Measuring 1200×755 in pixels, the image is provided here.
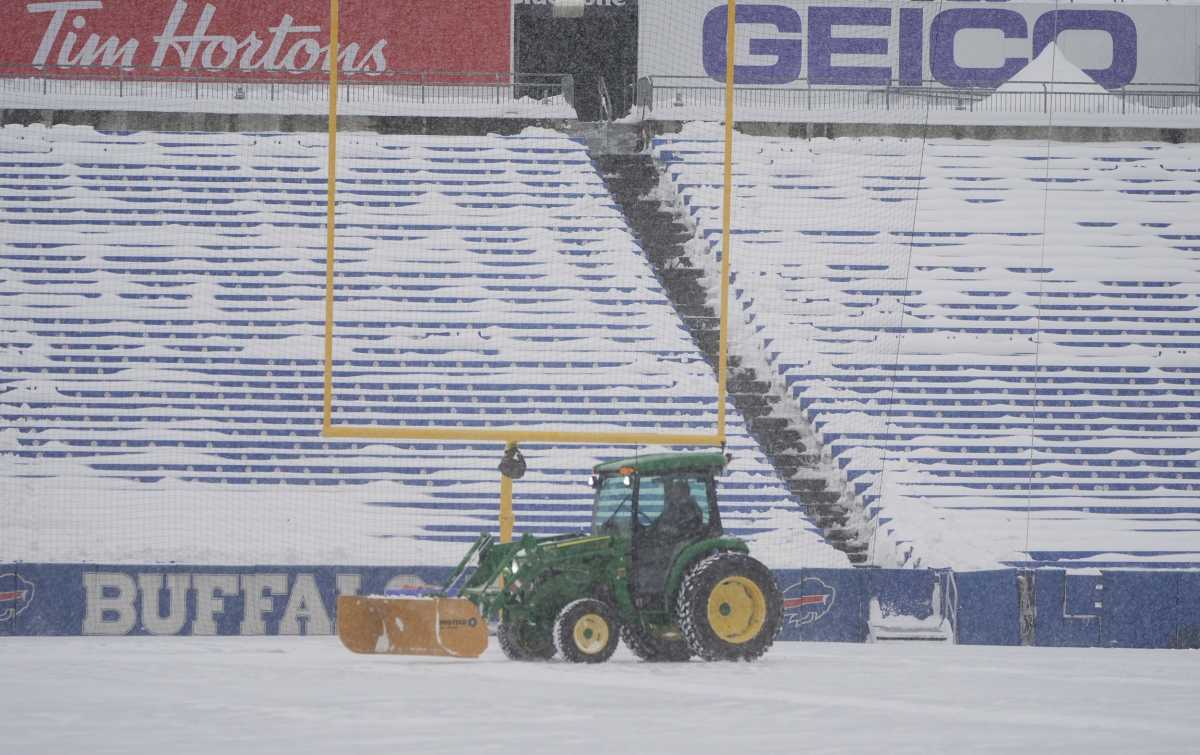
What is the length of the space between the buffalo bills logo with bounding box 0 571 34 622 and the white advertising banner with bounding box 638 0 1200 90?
10636 mm

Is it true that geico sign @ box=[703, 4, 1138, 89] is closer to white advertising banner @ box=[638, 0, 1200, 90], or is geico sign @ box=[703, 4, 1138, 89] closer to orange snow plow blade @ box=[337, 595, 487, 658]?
white advertising banner @ box=[638, 0, 1200, 90]

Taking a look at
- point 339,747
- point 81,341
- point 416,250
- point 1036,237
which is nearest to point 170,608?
point 81,341

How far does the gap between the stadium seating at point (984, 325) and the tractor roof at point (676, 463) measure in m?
4.78

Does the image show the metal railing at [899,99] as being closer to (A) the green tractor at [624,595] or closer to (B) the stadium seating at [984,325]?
(B) the stadium seating at [984,325]

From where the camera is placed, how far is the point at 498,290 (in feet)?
51.5

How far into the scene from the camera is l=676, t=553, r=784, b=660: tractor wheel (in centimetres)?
845

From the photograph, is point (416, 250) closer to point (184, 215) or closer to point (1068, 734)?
point (184, 215)

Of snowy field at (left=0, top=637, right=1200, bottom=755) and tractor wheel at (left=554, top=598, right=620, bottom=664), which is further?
tractor wheel at (left=554, top=598, right=620, bottom=664)

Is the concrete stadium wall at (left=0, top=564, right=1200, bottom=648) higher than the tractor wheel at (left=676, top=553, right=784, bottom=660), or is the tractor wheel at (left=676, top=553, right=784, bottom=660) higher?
the tractor wheel at (left=676, top=553, right=784, bottom=660)

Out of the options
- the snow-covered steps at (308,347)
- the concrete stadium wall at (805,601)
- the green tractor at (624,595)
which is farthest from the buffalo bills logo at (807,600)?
the green tractor at (624,595)

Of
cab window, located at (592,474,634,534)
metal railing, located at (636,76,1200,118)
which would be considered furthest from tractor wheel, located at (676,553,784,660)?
metal railing, located at (636,76,1200,118)

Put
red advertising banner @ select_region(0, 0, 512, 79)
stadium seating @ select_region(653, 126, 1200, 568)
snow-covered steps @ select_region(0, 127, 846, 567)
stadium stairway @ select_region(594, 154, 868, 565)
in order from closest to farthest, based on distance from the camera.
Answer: snow-covered steps @ select_region(0, 127, 846, 567) → stadium stairway @ select_region(594, 154, 868, 565) → stadium seating @ select_region(653, 126, 1200, 568) → red advertising banner @ select_region(0, 0, 512, 79)

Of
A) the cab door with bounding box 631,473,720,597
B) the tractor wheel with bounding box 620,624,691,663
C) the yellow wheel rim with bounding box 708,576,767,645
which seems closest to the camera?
the yellow wheel rim with bounding box 708,576,767,645

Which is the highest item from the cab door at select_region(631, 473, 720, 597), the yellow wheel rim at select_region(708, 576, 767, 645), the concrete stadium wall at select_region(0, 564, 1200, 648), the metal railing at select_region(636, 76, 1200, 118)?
the metal railing at select_region(636, 76, 1200, 118)
